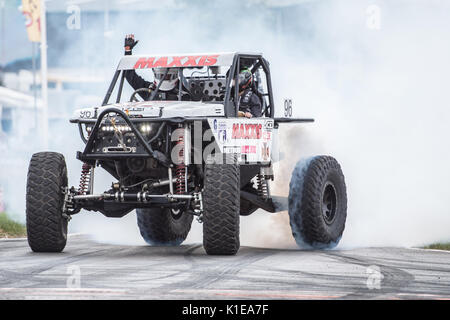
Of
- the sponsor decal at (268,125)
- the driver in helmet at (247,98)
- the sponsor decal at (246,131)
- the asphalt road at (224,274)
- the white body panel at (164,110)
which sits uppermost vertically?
the driver in helmet at (247,98)

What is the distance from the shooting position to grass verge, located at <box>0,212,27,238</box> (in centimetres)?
1695

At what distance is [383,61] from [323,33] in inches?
151

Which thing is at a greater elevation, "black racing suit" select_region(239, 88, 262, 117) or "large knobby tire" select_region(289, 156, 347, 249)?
"black racing suit" select_region(239, 88, 262, 117)

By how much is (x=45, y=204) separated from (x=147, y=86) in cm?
301

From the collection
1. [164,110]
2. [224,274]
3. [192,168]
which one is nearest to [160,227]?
[192,168]

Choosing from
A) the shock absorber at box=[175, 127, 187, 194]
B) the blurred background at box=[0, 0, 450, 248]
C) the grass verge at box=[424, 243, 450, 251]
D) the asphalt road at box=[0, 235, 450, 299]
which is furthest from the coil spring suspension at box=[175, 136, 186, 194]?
the grass verge at box=[424, 243, 450, 251]

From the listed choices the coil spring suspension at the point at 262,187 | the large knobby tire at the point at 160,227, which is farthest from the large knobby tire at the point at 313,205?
the large knobby tire at the point at 160,227

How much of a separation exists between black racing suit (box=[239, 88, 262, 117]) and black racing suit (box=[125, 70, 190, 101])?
76cm

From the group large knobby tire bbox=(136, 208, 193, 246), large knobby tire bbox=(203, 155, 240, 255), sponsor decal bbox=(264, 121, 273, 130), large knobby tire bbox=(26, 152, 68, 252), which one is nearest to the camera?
large knobby tire bbox=(203, 155, 240, 255)

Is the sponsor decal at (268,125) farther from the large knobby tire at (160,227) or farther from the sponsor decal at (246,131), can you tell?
the large knobby tire at (160,227)

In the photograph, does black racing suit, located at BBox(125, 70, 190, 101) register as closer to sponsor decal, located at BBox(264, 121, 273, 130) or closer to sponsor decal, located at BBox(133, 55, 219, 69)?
sponsor decal, located at BBox(133, 55, 219, 69)

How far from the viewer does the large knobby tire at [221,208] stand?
12312 millimetres

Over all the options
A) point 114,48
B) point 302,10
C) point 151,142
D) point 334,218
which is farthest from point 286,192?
point 114,48

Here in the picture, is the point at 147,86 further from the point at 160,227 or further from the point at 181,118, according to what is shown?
the point at 181,118
